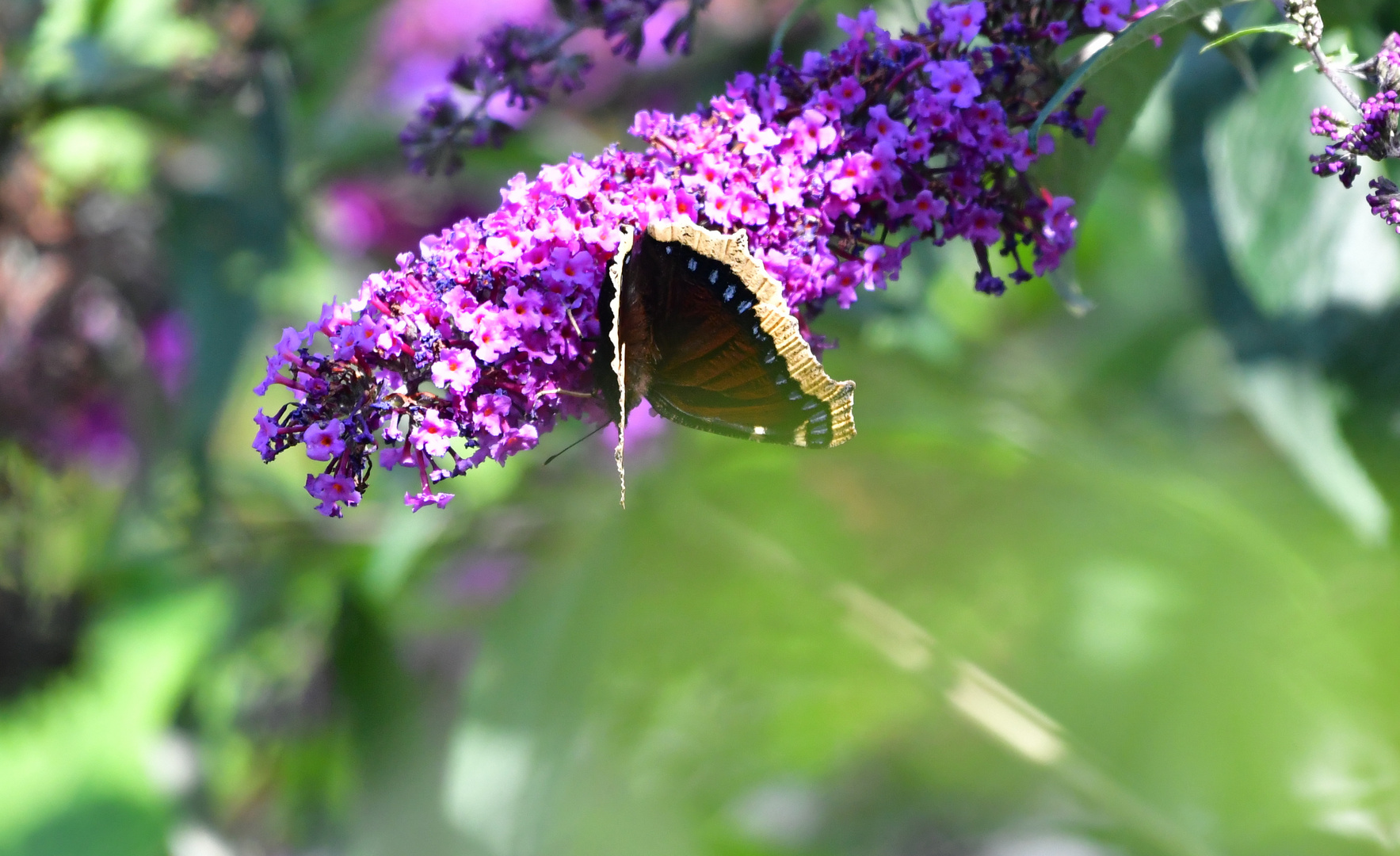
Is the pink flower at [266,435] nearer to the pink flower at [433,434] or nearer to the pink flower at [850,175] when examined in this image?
the pink flower at [433,434]

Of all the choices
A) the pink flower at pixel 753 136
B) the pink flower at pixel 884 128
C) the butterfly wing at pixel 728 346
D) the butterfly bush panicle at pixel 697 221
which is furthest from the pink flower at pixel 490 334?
the pink flower at pixel 884 128

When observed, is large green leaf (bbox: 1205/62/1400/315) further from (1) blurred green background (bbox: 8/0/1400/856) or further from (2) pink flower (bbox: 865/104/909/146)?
(2) pink flower (bbox: 865/104/909/146)

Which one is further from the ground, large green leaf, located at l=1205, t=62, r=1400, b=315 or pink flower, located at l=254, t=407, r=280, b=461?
pink flower, located at l=254, t=407, r=280, b=461

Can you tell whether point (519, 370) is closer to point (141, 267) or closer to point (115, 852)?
point (141, 267)

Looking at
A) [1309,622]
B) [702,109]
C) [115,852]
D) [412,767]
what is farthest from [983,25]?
[115,852]

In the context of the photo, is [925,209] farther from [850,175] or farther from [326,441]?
[326,441]

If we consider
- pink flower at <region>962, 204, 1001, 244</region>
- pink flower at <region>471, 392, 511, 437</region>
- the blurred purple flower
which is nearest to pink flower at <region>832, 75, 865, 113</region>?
pink flower at <region>962, 204, 1001, 244</region>

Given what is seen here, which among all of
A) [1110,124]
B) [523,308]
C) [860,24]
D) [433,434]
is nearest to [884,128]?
[860,24]
